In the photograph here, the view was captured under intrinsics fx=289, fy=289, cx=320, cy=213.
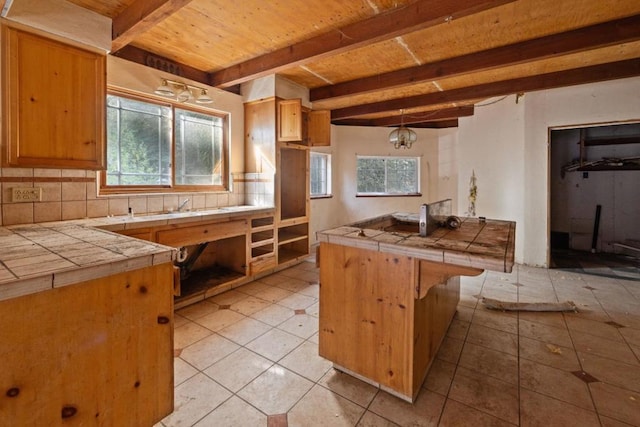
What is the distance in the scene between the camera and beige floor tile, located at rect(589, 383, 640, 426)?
151 cm

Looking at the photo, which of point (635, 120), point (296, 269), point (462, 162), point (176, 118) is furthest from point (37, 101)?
point (635, 120)

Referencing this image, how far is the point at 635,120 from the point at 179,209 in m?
5.62

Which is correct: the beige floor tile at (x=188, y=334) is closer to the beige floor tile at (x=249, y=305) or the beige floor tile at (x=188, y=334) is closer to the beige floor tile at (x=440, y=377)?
the beige floor tile at (x=249, y=305)

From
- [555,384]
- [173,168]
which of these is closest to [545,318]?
[555,384]

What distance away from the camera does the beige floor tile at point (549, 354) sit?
6.39ft

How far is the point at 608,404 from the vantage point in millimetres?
1599

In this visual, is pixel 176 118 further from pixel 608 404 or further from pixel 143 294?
pixel 608 404

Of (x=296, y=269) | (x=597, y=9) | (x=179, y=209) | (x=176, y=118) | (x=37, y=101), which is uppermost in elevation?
(x=597, y=9)

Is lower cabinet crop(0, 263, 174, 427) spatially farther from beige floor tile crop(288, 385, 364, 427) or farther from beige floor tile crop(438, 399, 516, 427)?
beige floor tile crop(438, 399, 516, 427)

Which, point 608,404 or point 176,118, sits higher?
point 176,118

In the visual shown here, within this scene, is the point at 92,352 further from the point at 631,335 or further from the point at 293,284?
the point at 631,335

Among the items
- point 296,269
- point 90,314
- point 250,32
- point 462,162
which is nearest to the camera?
point 90,314

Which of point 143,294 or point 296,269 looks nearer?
point 143,294

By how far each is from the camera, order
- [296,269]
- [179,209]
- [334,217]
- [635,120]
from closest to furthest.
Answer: [179,209]
[635,120]
[296,269]
[334,217]
